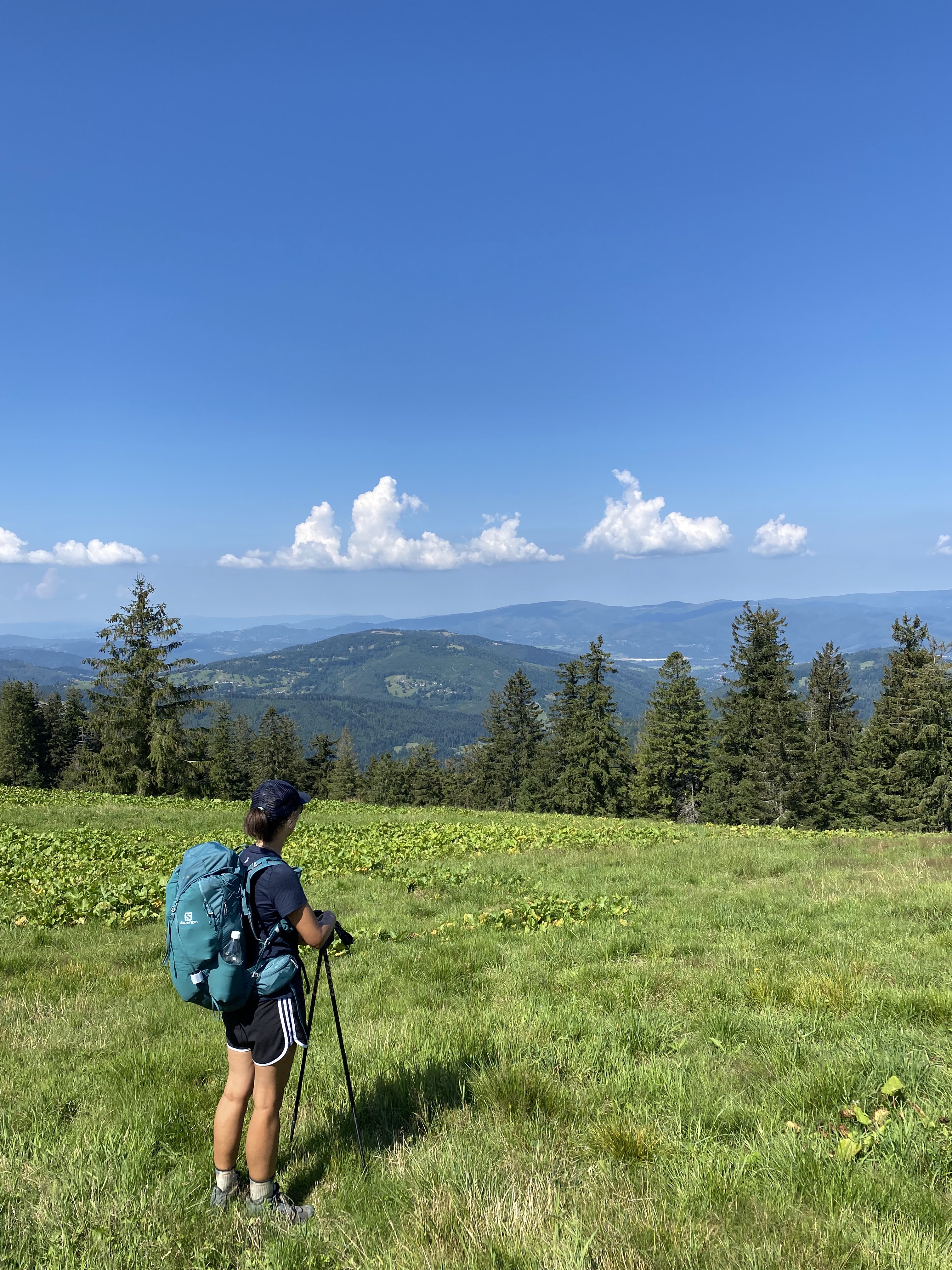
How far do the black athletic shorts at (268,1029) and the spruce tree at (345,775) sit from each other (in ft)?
271

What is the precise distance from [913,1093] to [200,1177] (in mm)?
4520

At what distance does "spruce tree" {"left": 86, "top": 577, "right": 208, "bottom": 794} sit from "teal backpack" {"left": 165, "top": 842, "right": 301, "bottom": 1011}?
38729mm

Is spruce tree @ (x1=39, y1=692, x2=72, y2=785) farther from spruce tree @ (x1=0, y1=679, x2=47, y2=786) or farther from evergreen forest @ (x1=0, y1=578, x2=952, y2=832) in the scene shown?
spruce tree @ (x1=0, y1=679, x2=47, y2=786)

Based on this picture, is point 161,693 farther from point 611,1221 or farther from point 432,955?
point 611,1221

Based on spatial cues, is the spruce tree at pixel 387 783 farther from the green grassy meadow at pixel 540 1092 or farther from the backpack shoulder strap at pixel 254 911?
the backpack shoulder strap at pixel 254 911

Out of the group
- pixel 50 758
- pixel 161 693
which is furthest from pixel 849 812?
pixel 50 758

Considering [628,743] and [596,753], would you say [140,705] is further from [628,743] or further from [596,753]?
[628,743]

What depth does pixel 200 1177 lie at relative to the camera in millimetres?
3791

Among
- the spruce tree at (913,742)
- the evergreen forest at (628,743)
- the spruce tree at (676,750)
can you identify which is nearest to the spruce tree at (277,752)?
the evergreen forest at (628,743)

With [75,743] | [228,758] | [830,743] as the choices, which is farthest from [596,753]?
[75,743]

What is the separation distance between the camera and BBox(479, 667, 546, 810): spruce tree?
2822 inches

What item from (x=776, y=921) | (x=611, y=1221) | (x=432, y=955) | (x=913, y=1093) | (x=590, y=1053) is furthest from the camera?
(x=776, y=921)

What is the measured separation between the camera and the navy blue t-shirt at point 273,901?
3.56m

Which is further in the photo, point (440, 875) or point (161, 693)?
point (161, 693)
